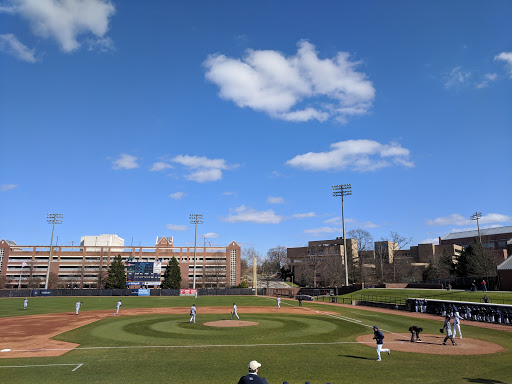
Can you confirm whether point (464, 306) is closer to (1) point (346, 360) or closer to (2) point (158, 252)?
(1) point (346, 360)

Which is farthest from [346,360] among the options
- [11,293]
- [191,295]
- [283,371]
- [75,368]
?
[11,293]

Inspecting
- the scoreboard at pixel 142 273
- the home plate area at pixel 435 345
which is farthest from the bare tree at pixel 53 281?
the home plate area at pixel 435 345

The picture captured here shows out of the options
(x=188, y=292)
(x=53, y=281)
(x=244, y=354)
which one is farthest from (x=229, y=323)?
(x=53, y=281)

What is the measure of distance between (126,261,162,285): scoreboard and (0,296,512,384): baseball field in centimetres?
5826

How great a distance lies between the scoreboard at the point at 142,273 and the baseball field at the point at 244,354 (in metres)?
58.3

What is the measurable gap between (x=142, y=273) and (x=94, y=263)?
4398 centimetres

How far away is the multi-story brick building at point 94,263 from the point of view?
12025 cm

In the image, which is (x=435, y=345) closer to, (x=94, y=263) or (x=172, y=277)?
(x=172, y=277)

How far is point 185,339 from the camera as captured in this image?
24.2m

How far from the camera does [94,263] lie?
124 m

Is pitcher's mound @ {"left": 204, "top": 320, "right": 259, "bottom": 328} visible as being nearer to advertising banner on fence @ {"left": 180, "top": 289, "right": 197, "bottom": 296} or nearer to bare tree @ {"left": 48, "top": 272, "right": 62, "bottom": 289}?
advertising banner on fence @ {"left": 180, "top": 289, "right": 197, "bottom": 296}

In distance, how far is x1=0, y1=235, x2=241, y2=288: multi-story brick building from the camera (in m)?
120

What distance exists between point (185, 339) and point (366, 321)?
17890 mm

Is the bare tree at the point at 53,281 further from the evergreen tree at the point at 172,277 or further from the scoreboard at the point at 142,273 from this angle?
the scoreboard at the point at 142,273
